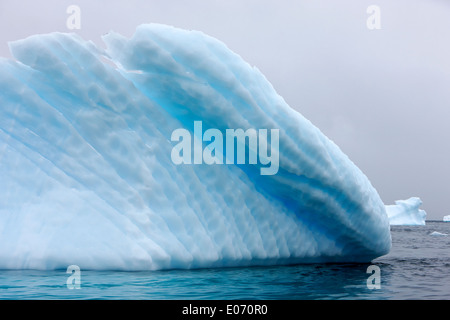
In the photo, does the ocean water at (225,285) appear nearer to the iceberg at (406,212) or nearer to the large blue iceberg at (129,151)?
the large blue iceberg at (129,151)

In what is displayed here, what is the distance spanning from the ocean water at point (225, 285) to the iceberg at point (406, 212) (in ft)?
136

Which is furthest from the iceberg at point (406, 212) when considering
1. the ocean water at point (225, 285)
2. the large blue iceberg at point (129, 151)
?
the large blue iceberg at point (129, 151)

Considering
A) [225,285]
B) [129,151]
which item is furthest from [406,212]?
[225,285]

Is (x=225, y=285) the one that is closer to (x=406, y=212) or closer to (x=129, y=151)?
(x=129, y=151)

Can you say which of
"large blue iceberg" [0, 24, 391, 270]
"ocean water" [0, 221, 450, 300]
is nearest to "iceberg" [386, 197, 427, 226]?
"ocean water" [0, 221, 450, 300]

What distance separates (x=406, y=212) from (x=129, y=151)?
151 feet

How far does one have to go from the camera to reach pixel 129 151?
8219mm

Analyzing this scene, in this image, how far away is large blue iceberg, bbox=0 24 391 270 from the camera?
782 centimetres

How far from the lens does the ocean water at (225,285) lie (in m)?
6.06

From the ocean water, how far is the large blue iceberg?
44 centimetres

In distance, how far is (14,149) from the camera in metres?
8.34

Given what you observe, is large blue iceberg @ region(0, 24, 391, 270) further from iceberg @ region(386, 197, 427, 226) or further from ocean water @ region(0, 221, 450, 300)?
iceberg @ region(386, 197, 427, 226)

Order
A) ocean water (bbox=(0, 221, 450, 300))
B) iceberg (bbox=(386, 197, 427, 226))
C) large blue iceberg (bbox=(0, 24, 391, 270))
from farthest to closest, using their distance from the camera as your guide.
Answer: iceberg (bbox=(386, 197, 427, 226)), large blue iceberg (bbox=(0, 24, 391, 270)), ocean water (bbox=(0, 221, 450, 300))
